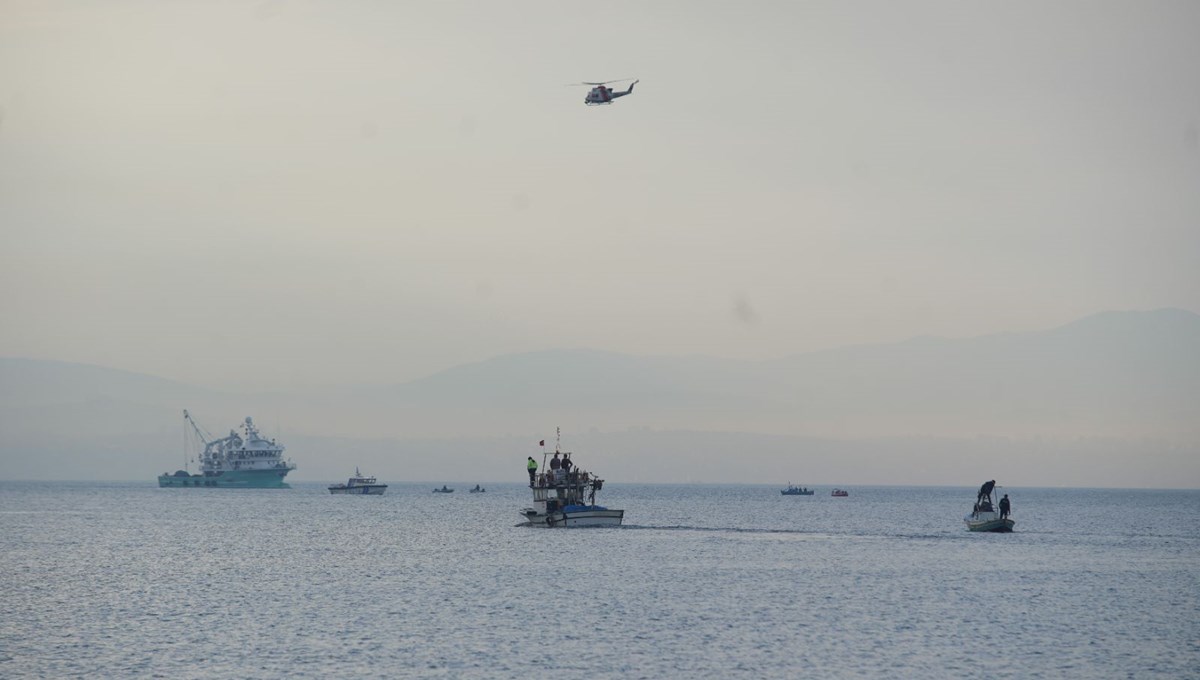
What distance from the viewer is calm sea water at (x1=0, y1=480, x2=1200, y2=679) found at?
1778 inches

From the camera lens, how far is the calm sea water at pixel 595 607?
45.2m

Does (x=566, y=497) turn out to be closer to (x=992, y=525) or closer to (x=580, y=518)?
(x=580, y=518)

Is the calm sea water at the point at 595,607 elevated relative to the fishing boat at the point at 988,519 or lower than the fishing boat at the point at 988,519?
lower

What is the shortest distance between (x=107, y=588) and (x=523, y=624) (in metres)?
25.7

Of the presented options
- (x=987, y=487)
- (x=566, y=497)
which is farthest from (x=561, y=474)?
(x=987, y=487)

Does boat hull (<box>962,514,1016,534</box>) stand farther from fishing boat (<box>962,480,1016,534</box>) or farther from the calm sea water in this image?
the calm sea water

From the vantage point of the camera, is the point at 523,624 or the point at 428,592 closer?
the point at 523,624

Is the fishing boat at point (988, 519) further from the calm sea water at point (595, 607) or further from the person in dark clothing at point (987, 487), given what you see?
the calm sea water at point (595, 607)

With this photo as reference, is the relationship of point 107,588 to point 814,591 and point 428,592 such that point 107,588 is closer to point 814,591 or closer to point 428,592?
point 428,592

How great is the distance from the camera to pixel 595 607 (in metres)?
60.0

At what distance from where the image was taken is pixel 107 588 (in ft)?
221

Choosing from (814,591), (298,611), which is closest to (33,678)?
(298,611)

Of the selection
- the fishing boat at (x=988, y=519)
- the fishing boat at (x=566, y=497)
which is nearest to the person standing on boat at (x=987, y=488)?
the fishing boat at (x=988, y=519)

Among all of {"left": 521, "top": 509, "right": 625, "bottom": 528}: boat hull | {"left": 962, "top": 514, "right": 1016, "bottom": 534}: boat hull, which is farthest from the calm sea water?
{"left": 962, "top": 514, "right": 1016, "bottom": 534}: boat hull
